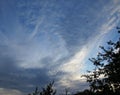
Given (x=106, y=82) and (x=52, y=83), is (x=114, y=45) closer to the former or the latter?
(x=106, y=82)

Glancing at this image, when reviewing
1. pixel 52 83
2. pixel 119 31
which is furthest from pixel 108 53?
pixel 52 83

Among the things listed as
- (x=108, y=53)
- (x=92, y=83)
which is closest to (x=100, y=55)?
(x=108, y=53)

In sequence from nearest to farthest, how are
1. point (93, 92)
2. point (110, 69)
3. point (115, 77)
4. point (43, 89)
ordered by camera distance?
point (115, 77)
point (110, 69)
point (93, 92)
point (43, 89)

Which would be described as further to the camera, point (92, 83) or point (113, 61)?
point (92, 83)

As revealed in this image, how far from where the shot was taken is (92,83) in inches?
1390

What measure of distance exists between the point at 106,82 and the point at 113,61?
10.6 feet

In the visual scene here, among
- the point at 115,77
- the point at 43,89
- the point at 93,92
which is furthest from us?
the point at 43,89

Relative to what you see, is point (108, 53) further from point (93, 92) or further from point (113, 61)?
point (93, 92)

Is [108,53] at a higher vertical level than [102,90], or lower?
higher

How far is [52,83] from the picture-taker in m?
36.5

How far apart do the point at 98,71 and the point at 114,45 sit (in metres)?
4.79

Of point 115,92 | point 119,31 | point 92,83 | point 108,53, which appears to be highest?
point 119,31

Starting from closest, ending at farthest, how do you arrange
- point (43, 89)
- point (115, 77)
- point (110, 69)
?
point (115, 77) → point (110, 69) → point (43, 89)

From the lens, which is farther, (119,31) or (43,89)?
(43,89)
